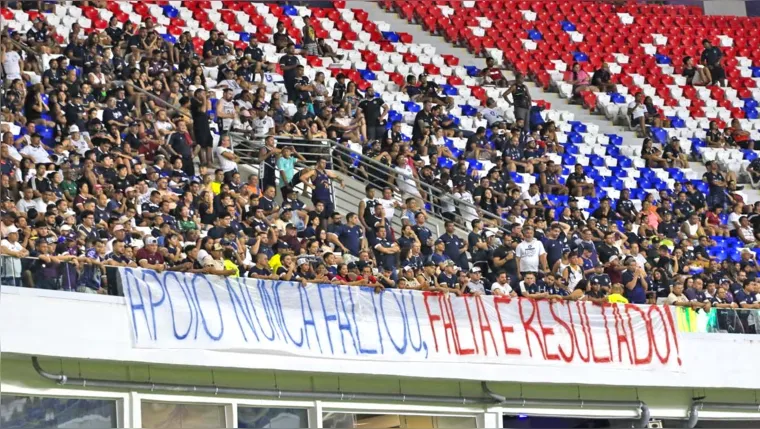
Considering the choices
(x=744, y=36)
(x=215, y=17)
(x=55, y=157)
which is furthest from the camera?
(x=744, y=36)

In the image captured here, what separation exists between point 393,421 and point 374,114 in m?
6.19

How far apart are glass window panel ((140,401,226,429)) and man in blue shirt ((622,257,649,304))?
547 centimetres

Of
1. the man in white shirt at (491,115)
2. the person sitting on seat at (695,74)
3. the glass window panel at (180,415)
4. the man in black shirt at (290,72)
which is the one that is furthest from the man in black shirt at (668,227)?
the glass window panel at (180,415)

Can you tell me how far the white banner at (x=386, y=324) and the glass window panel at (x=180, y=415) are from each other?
686 mm

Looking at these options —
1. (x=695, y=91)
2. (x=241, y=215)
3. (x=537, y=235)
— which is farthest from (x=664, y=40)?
(x=241, y=215)

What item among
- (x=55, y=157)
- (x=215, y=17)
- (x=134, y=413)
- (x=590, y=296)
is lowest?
(x=134, y=413)

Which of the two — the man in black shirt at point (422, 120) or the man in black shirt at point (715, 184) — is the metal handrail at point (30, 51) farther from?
the man in black shirt at point (715, 184)

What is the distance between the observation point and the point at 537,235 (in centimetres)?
1912

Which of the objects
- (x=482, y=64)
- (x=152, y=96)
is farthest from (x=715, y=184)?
(x=152, y=96)

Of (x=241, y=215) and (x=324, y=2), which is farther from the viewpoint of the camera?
(x=324, y=2)

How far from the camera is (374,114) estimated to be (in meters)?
21.9

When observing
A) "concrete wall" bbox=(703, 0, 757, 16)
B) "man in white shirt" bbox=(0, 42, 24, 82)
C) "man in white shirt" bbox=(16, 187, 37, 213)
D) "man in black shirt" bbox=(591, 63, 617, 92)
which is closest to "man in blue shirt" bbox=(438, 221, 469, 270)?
"man in white shirt" bbox=(16, 187, 37, 213)

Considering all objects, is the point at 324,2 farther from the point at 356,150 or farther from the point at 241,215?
the point at 241,215

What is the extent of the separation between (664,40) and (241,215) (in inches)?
555
